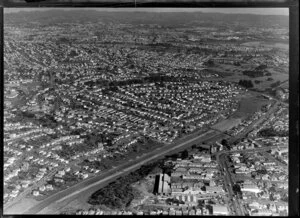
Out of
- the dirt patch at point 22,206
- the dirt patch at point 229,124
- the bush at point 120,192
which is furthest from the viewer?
the dirt patch at point 229,124

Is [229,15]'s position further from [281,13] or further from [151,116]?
[151,116]

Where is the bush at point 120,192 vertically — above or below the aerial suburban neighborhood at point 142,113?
below

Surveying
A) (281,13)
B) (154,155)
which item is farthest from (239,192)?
(281,13)

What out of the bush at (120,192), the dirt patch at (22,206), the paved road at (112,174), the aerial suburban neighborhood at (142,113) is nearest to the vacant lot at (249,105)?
the aerial suburban neighborhood at (142,113)

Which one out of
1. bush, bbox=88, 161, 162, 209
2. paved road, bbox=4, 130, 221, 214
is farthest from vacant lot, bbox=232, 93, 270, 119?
bush, bbox=88, 161, 162, 209

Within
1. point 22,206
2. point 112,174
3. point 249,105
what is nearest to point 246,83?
point 249,105

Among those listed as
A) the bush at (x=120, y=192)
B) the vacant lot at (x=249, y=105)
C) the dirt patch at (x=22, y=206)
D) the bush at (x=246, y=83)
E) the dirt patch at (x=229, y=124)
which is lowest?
the dirt patch at (x=22, y=206)

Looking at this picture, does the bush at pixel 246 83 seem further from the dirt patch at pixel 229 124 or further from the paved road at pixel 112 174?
the paved road at pixel 112 174

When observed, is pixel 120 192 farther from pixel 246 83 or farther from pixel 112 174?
pixel 246 83
